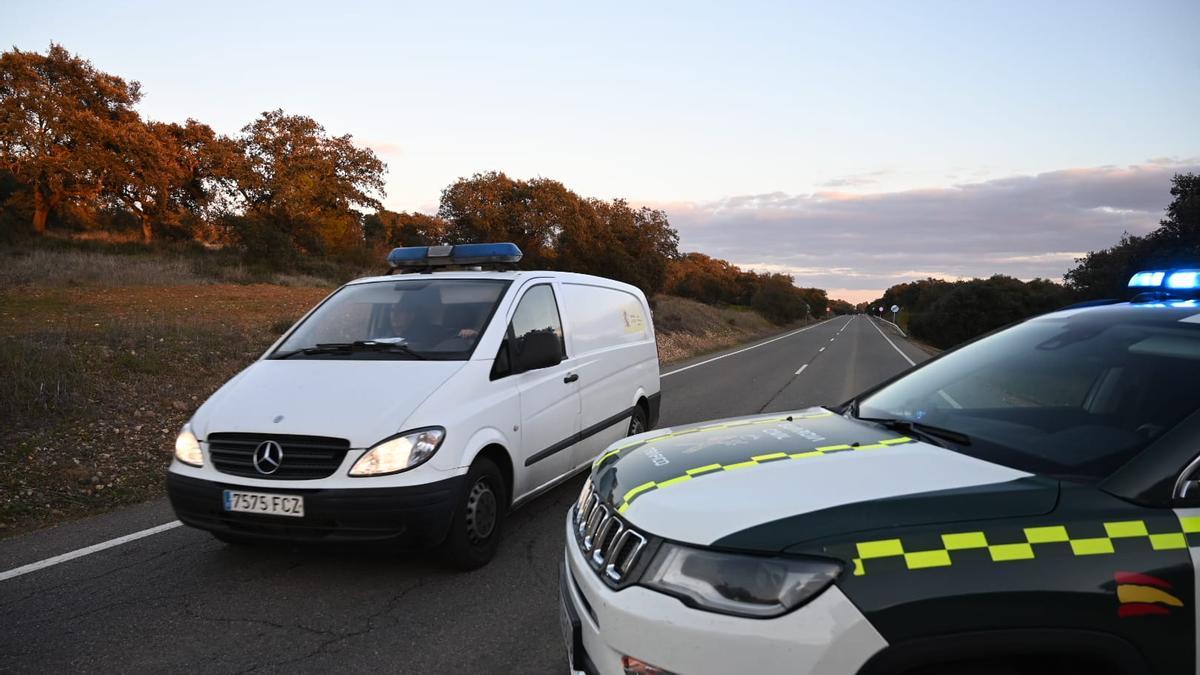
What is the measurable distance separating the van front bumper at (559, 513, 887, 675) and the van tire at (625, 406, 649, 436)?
4.50 m

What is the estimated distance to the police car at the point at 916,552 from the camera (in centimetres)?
169

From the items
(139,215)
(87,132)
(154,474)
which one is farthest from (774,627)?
(139,215)

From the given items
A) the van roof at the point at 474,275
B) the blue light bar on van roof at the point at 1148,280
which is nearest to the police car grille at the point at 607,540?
the blue light bar on van roof at the point at 1148,280

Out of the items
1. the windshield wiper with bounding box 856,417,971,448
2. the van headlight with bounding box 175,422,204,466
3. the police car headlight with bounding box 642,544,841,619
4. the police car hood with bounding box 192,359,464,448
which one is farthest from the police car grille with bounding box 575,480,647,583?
the van headlight with bounding box 175,422,204,466

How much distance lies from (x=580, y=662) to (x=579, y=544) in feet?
1.25

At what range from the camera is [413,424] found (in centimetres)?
373

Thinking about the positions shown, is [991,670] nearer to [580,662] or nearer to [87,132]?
[580,662]

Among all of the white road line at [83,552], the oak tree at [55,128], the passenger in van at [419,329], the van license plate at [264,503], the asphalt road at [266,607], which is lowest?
the white road line at [83,552]

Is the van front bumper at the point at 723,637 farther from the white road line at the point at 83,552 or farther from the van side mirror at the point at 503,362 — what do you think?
the white road line at the point at 83,552

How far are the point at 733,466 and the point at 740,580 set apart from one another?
1.81 feet

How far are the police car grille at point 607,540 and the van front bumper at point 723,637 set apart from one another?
7 cm

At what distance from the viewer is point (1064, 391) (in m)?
2.85

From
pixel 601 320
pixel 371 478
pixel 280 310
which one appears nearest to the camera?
pixel 371 478

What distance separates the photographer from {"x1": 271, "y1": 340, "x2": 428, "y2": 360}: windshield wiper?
4.51 m
